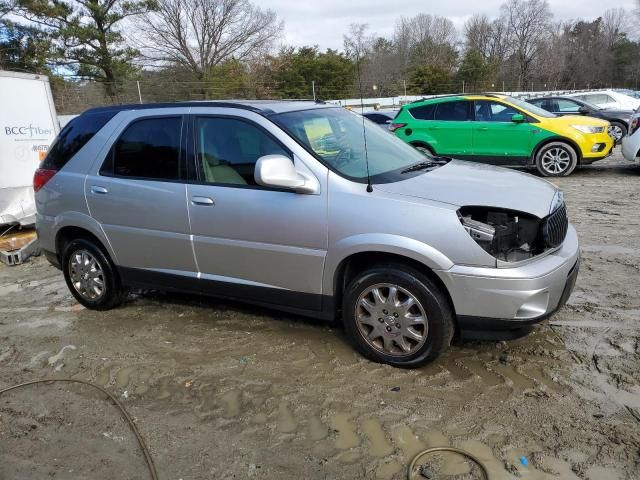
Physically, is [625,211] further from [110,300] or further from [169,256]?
[110,300]

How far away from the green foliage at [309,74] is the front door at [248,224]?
40.3ft

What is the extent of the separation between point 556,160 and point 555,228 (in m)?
7.94

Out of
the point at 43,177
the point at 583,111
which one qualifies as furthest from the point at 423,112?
the point at 43,177

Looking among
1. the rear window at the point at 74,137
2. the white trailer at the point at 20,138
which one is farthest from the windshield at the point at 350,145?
the white trailer at the point at 20,138

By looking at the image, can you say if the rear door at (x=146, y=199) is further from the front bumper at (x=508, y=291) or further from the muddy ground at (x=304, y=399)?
the front bumper at (x=508, y=291)

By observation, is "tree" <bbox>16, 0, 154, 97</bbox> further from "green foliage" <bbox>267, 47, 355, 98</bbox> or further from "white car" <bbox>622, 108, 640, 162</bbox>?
"white car" <bbox>622, 108, 640, 162</bbox>

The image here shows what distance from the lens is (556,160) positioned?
10508mm

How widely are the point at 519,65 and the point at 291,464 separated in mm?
69602

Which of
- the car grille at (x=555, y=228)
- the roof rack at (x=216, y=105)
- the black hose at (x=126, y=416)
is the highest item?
the roof rack at (x=216, y=105)

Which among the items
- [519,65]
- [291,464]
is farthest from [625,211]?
[519,65]

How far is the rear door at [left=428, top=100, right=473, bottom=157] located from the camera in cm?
1078

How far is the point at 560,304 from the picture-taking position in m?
3.34

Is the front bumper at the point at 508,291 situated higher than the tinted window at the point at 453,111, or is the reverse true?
the tinted window at the point at 453,111

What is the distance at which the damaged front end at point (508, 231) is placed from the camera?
3.11m
